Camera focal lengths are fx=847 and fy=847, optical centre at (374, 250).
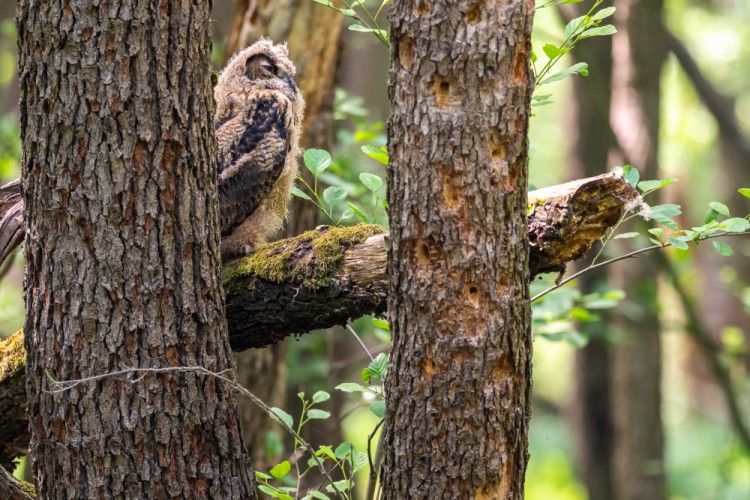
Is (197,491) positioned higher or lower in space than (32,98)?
lower

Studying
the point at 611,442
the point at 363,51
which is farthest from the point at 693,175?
the point at 611,442

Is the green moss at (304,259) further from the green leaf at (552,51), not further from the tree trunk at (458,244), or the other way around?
the green leaf at (552,51)

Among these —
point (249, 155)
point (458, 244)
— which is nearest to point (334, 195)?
point (249, 155)

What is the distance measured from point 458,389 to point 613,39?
22.4 ft

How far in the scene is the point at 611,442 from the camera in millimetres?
9672

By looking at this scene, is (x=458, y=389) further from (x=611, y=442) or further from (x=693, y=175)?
(x=693, y=175)

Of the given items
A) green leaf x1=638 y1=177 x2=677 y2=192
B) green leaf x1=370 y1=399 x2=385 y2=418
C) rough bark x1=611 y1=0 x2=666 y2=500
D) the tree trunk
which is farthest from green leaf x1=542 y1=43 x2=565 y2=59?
rough bark x1=611 y1=0 x2=666 y2=500

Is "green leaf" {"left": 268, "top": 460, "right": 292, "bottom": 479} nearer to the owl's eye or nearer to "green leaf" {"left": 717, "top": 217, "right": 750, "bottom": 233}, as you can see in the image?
"green leaf" {"left": 717, "top": 217, "right": 750, "bottom": 233}

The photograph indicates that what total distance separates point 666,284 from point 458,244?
7.11 m

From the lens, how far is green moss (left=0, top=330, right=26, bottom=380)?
3.48 meters

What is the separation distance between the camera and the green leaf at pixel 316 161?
3.36 m

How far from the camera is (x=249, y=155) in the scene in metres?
4.17

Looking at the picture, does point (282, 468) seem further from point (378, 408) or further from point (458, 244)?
point (458, 244)

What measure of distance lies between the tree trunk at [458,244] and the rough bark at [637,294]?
5.79 m
